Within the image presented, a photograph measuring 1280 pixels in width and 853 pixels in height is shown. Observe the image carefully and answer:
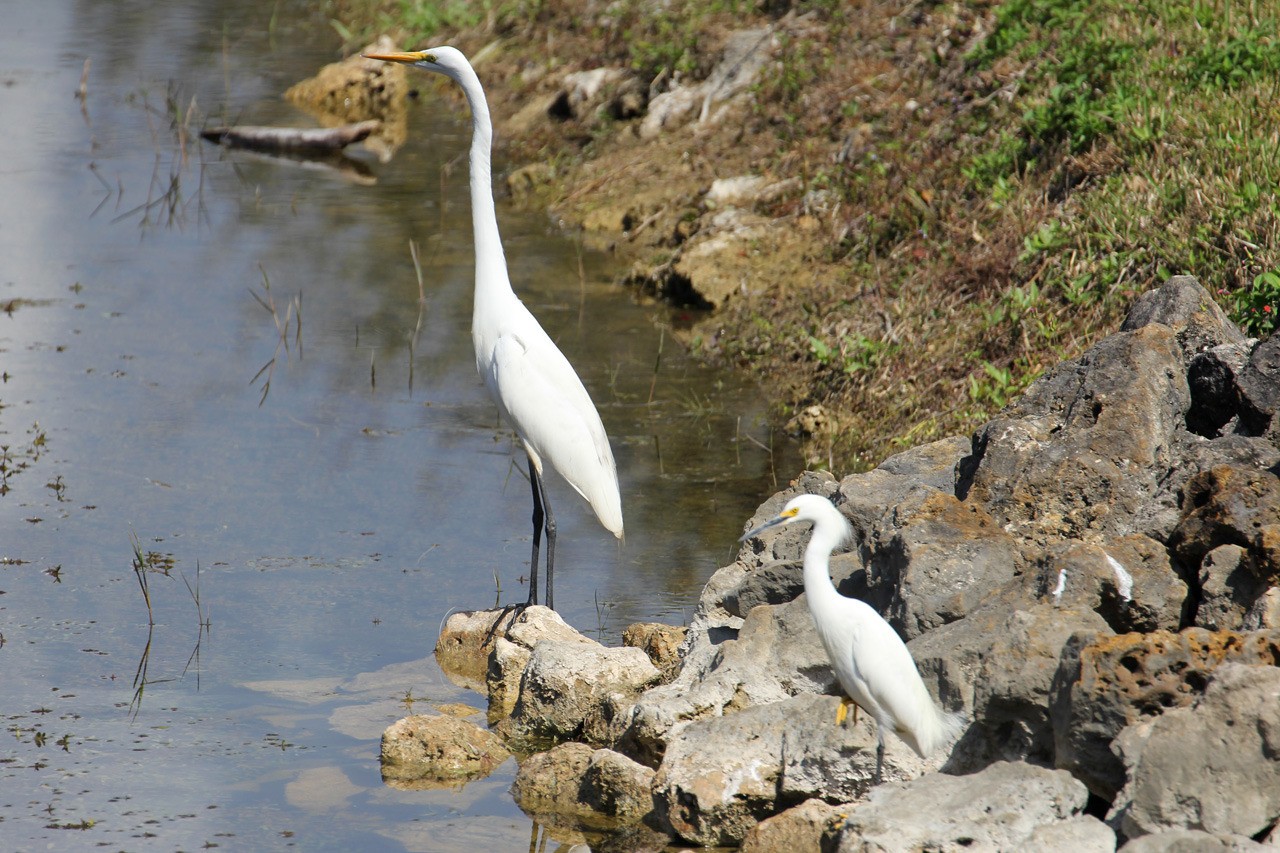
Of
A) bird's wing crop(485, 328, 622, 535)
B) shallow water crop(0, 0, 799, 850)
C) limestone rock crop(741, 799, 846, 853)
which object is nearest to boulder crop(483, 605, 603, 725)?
shallow water crop(0, 0, 799, 850)

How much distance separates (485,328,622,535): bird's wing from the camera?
5992mm

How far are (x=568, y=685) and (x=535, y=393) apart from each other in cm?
140

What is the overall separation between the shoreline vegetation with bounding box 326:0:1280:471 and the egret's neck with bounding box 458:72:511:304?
2.58 meters

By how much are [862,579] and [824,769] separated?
993 mm

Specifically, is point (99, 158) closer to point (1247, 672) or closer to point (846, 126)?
point (846, 126)

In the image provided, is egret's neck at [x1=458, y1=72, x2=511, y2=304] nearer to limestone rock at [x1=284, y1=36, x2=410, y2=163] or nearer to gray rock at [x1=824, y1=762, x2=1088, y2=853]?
gray rock at [x1=824, y1=762, x2=1088, y2=853]

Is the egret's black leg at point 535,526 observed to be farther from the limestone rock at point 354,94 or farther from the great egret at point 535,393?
the limestone rock at point 354,94

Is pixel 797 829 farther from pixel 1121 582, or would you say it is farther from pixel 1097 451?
pixel 1097 451

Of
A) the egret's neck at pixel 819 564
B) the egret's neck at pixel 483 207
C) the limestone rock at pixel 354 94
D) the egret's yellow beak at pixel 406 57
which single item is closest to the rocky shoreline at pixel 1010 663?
the egret's neck at pixel 819 564

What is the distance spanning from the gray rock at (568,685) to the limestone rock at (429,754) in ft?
0.85

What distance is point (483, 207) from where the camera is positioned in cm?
621

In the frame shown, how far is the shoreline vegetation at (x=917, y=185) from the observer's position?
25.5ft

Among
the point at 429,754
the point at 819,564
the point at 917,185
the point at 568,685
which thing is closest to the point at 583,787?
the point at 568,685

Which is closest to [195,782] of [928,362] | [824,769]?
[824,769]
